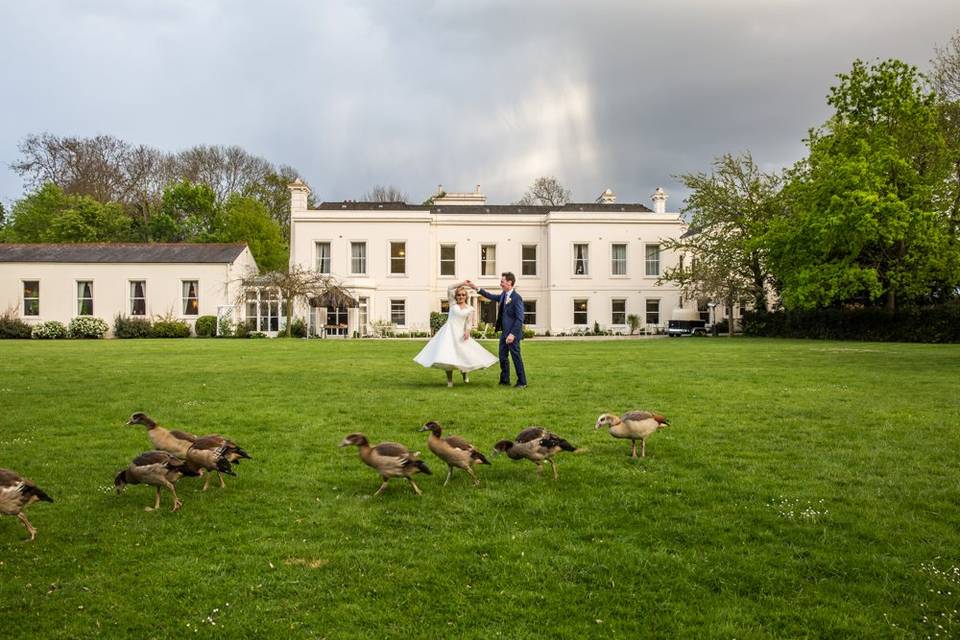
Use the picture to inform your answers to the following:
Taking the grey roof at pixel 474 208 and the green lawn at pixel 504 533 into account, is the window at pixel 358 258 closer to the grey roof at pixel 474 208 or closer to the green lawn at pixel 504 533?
the grey roof at pixel 474 208

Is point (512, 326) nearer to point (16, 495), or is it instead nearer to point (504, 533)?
point (504, 533)

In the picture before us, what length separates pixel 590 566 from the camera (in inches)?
187

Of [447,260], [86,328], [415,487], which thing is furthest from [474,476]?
[86,328]

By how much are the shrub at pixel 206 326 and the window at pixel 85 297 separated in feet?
26.3

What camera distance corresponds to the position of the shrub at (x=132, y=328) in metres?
41.9

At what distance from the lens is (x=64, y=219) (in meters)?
52.3

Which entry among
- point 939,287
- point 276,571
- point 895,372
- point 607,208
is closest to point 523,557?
point 276,571

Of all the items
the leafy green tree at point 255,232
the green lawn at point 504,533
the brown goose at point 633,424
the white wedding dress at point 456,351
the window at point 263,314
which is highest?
the leafy green tree at point 255,232

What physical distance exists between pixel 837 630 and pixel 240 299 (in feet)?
140

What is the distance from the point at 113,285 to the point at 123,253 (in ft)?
8.41

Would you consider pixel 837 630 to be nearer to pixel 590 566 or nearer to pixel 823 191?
pixel 590 566

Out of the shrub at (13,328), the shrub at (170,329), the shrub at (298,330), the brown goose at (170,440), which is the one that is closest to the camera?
the brown goose at (170,440)

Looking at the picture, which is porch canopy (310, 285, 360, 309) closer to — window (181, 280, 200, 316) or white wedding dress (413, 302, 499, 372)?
window (181, 280, 200, 316)

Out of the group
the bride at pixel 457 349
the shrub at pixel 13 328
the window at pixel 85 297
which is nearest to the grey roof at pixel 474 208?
the window at pixel 85 297
